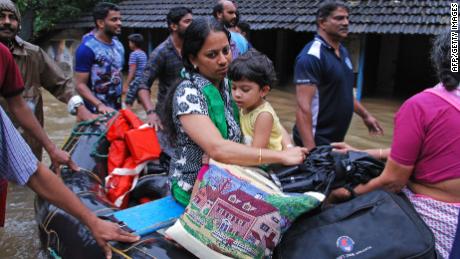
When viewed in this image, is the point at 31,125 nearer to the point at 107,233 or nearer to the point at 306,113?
the point at 107,233

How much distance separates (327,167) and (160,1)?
14735 mm

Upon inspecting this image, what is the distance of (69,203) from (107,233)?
21 cm

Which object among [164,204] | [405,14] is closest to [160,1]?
[405,14]

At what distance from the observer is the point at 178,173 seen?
7.35 feet

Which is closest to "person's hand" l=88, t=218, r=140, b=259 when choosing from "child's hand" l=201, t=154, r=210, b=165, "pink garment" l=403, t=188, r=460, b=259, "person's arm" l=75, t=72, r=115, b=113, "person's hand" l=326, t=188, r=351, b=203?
"child's hand" l=201, t=154, r=210, b=165

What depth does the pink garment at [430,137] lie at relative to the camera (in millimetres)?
1871

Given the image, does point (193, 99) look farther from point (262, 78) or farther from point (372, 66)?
point (372, 66)

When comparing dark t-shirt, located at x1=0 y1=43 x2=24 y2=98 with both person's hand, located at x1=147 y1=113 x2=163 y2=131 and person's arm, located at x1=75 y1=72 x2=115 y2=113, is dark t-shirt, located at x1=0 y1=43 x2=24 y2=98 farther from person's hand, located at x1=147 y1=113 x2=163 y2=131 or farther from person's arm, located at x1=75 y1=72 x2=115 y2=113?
person's arm, located at x1=75 y1=72 x2=115 y2=113

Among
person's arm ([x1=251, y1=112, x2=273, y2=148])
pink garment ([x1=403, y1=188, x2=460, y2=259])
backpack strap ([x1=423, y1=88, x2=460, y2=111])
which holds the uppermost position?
backpack strap ([x1=423, y1=88, x2=460, y2=111])

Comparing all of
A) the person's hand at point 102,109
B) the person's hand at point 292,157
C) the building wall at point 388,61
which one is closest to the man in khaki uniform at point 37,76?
the person's hand at point 102,109

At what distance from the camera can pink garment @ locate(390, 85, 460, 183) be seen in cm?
187

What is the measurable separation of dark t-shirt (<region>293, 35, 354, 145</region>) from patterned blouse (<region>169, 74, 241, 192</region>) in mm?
1332

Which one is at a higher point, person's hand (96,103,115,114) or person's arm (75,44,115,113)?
person's arm (75,44,115,113)

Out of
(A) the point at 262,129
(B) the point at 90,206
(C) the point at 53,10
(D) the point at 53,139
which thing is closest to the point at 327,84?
(A) the point at 262,129
